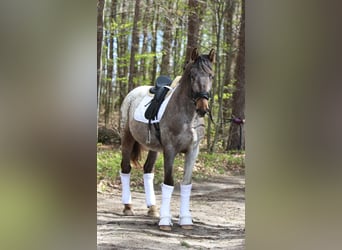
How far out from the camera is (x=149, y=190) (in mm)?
2189

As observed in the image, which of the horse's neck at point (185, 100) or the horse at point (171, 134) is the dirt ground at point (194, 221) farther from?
the horse's neck at point (185, 100)

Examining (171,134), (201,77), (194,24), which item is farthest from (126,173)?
(194,24)

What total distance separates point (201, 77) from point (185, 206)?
0.72 meters

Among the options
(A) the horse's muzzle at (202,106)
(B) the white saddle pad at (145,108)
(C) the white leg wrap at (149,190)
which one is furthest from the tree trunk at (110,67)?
(A) the horse's muzzle at (202,106)

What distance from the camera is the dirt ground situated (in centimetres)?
212

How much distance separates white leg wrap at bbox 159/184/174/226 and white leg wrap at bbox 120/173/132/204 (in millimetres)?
190

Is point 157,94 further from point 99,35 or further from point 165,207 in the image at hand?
point 165,207

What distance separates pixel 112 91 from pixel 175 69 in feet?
1.23

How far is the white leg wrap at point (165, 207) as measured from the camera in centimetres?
215

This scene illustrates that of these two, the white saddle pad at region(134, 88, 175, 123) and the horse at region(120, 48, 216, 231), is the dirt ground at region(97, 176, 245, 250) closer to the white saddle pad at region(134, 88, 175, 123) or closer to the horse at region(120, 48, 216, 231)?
the horse at region(120, 48, 216, 231)

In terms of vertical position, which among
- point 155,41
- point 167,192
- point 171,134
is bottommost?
point 167,192
